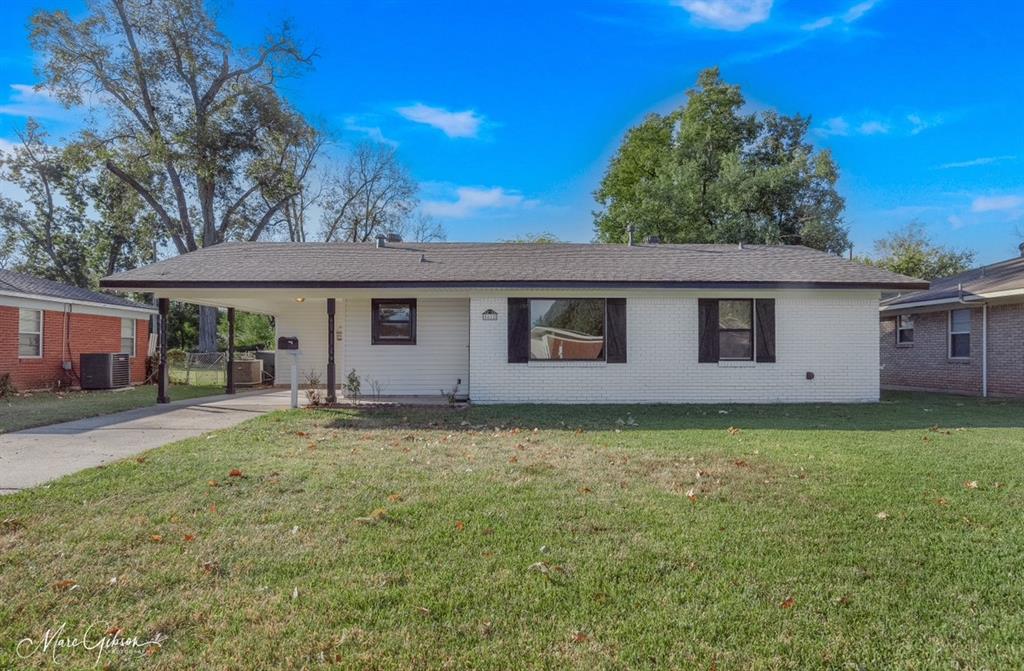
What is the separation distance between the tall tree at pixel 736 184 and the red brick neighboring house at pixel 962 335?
25.9ft

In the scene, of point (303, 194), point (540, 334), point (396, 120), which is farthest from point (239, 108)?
point (540, 334)

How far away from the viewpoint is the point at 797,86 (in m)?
25.5

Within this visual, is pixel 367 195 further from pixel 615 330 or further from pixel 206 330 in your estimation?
pixel 615 330

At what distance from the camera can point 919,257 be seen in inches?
1118

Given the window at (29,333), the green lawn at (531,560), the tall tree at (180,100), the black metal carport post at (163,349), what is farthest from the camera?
the tall tree at (180,100)

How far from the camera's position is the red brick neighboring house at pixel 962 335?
41.7 feet

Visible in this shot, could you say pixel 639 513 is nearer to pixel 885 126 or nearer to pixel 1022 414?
pixel 1022 414

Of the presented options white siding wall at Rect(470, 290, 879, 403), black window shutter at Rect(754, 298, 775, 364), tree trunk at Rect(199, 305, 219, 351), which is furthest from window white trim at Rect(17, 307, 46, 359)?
black window shutter at Rect(754, 298, 775, 364)

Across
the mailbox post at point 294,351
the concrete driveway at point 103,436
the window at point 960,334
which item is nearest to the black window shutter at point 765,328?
the window at point 960,334

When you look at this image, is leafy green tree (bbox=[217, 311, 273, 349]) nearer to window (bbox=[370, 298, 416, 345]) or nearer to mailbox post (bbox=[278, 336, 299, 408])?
window (bbox=[370, 298, 416, 345])

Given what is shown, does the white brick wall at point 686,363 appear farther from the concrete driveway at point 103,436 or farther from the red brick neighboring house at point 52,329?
the red brick neighboring house at point 52,329

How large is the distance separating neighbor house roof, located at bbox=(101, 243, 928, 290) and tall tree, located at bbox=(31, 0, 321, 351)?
1407 cm

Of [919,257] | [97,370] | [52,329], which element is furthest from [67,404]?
[919,257]

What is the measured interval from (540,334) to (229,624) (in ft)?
30.6
